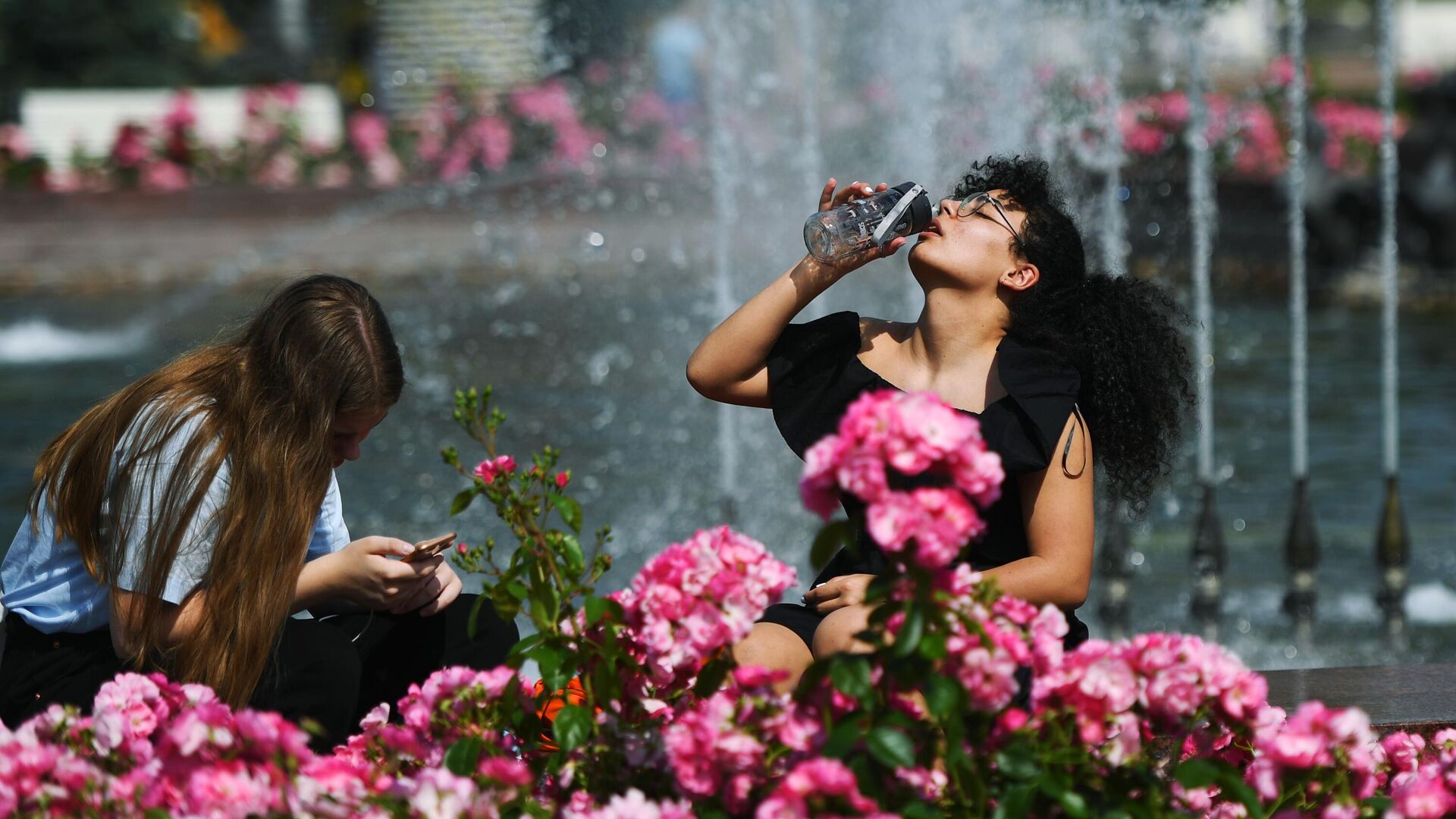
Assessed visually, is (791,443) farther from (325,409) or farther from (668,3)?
(668,3)

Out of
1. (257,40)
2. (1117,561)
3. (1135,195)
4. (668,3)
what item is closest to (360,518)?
(1117,561)

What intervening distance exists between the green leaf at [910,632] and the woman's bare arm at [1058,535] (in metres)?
0.80

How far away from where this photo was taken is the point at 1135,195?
526 inches

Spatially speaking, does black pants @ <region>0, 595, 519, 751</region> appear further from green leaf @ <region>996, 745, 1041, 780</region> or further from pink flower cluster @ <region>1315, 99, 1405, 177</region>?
pink flower cluster @ <region>1315, 99, 1405, 177</region>

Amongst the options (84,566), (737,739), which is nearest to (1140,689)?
(737,739)

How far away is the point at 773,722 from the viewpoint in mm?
1919

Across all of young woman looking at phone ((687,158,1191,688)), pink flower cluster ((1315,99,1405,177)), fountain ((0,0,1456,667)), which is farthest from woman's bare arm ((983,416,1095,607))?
pink flower cluster ((1315,99,1405,177))

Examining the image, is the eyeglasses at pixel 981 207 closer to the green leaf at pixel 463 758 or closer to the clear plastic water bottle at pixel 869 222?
the clear plastic water bottle at pixel 869 222

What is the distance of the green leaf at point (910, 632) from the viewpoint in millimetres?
1762

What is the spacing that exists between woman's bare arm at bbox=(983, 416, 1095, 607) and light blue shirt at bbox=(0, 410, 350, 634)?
1.11m

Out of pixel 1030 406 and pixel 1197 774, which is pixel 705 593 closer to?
pixel 1197 774

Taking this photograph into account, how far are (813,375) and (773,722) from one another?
42.5 inches

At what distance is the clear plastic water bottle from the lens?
8.97 feet

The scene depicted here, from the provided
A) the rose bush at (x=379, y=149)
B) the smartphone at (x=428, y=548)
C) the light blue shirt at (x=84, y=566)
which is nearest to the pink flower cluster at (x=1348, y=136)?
the rose bush at (x=379, y=149)
